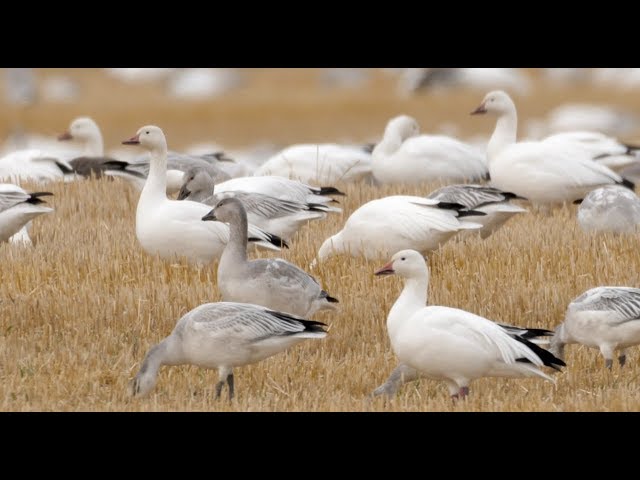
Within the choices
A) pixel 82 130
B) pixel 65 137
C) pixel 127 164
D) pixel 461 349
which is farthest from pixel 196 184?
pixel 65 137

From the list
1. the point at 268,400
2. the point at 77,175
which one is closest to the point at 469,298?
the point at 268,400

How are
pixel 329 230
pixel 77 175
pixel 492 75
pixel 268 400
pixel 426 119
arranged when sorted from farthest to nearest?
pixel 492 75 → pixel 426 119 → pixel 77 175 → pixel 329 230 → pixel 268 400

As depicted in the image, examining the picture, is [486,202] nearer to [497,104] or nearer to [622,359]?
[622,359]

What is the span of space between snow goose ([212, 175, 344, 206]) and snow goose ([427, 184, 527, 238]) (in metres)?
1.02

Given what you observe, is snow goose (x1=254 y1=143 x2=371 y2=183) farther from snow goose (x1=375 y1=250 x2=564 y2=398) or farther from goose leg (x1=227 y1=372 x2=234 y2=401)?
snow goose (x1=375 y1=250 x2=564 y2=398)

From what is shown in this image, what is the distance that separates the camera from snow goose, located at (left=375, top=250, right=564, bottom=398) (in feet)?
20.3

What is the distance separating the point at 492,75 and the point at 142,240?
28.5 m

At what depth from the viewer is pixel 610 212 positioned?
9.94 metres

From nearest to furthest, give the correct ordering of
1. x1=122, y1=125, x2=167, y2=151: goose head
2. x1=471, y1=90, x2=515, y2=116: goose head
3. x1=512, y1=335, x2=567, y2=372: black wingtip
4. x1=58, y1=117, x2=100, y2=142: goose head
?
x1=512, y1=335, x2=567, y2=372: black wingtip → x1=122, y1=125, x2=167, y2=151: goose head → x1=471, y1=90, x2=515, y2=116: goose head → x1=58, y1=117, x2=100, y2=142: goose head


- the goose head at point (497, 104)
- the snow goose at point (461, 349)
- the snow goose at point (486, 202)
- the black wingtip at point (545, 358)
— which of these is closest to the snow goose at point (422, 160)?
the goose head at point (497, 104)

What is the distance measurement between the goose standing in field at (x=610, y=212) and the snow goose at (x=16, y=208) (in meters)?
4.41

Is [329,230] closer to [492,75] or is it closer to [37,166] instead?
[37,166]

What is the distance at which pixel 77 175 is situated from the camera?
540 inches

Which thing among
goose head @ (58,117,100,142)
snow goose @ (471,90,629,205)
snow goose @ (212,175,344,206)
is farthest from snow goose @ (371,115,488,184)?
goose head @ (58,117,100,142)
